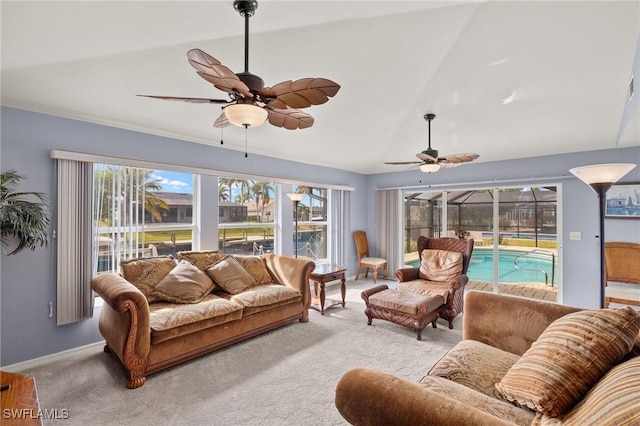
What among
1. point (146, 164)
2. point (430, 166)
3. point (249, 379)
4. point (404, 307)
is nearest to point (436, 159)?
point (430, 166)

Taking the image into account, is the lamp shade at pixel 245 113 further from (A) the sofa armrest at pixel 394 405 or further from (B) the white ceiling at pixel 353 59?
(A) the sofa armrest at pixel 394 405

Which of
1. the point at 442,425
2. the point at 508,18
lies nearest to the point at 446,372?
the point at 442,425

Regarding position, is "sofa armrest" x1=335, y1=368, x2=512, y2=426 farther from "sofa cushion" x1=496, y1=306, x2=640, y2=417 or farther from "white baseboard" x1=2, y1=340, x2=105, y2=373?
"white baseboard" x1=2, y1=340, x2=105, y2=373

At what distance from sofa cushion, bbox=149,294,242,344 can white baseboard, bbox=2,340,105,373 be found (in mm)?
816

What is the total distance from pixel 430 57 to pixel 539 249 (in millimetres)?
3830

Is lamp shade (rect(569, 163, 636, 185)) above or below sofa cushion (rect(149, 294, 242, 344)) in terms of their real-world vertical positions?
above

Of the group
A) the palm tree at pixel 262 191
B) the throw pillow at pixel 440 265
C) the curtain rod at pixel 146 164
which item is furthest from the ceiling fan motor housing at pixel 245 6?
the throw pillow at pixel 440 265

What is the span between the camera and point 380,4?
7.32 ft

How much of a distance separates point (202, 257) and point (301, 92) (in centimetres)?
265

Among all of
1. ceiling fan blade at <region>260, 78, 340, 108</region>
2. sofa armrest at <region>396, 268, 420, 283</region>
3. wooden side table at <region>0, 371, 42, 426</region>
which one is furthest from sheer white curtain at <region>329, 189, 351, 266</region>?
wooden side table at <region>0, 371, 42, 426</region>

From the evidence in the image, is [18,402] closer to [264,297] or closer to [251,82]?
[251,82]

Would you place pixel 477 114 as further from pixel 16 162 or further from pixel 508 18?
pixel 16 162

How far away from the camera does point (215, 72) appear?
4.74 feet

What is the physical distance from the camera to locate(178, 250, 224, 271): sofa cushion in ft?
11.4
